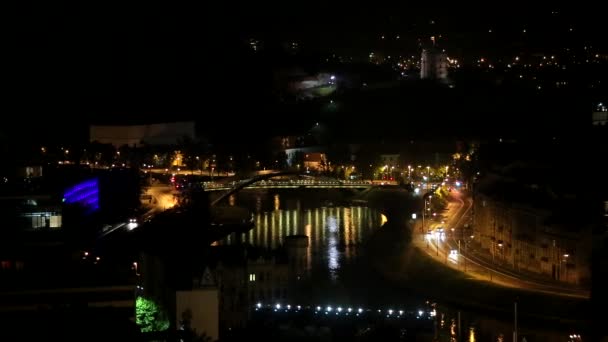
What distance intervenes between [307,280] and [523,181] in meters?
2.97

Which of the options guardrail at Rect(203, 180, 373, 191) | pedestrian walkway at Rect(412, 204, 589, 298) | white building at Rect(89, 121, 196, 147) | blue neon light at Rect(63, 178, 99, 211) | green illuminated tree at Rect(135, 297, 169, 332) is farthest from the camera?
white building at Rect(89, 121, 196, 147)

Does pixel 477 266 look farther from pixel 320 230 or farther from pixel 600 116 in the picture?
pixel 600 116

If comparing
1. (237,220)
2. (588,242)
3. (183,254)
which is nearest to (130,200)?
(237,220)

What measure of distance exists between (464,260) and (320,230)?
313cm

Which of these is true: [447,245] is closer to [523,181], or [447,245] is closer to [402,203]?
[523,181]

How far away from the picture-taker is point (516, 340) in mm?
5969

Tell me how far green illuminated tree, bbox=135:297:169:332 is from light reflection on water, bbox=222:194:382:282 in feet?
8.94

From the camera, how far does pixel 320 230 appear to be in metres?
11.4

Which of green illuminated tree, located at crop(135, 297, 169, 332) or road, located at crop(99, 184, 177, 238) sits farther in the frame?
Result: road, located at crop(99, 184, 177, 238)

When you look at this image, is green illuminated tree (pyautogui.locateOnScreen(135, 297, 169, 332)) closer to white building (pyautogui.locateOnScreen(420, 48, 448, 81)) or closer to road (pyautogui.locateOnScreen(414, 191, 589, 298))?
road (pyautogui.locateOnScreen(414, 191, 589, 298))

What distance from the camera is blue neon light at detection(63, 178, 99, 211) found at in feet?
36.7

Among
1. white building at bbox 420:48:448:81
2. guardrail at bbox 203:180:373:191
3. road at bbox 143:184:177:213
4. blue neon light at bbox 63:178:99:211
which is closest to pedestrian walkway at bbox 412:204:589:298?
guardrail at bbox 203:180:373:191

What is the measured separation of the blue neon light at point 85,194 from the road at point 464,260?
391 cm

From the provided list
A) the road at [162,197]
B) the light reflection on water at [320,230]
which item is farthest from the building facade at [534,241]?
the road at [162,197]
